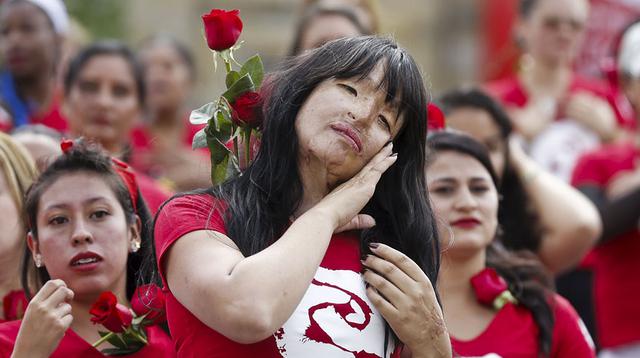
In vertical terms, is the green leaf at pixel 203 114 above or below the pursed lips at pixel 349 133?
above

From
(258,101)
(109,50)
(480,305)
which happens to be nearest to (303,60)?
(258,101)

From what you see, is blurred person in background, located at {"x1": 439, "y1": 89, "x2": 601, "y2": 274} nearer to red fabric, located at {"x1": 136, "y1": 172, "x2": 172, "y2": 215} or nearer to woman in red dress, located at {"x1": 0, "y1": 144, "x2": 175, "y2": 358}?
red fabric, located at {"x1": 136, "y1": 172, "x2": 172, "y2": 215}

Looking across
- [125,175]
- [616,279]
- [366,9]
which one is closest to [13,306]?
[125,175]

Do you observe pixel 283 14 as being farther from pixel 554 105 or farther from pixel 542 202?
pixel 542 202

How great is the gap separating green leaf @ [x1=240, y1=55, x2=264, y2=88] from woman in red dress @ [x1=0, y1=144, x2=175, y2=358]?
0.68 m

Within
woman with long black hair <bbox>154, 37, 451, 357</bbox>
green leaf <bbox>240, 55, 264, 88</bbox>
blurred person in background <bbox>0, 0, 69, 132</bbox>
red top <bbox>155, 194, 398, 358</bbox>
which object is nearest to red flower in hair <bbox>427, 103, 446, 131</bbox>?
woman with long black hair <bbox>154, 37, 451, 357</bbox>

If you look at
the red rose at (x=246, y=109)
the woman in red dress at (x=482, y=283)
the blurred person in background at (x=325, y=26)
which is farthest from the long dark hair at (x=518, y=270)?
the blurred person in background at (x=325, y=26)

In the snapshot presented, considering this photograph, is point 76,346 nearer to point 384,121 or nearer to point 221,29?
point 221,29

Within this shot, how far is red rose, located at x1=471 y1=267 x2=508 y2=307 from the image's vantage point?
4281 mm

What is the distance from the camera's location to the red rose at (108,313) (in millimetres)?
3619

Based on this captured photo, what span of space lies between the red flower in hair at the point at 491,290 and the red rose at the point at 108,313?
4.41 feet

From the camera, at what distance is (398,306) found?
3.24m

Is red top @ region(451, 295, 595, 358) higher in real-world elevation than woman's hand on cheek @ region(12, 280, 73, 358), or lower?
lower

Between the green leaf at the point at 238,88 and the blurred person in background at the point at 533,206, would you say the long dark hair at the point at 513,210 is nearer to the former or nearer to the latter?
the blurred person in background at the point at 533,206
